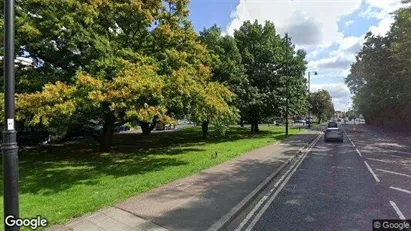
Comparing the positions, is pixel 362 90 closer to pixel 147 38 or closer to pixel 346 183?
pixel 147 38

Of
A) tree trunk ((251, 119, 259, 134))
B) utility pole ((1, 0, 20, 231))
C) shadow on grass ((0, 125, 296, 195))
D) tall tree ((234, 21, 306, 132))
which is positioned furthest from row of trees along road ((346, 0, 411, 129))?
utility pole ((1, 0, 20, 231))

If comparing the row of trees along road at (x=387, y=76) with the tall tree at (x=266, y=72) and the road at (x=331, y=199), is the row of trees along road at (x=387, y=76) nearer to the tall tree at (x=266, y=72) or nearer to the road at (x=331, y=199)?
the tall tree at (x=266, y=72)

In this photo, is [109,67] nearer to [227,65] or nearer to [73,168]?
[73,168]

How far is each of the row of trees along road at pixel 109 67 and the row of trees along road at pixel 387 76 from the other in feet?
60.2

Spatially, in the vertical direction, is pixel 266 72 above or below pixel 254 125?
above

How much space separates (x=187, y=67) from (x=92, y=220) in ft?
40.0

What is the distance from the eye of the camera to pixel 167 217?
6.84 metres

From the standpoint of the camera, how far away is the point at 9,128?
15.2ft

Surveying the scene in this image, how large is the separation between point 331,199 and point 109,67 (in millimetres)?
10545

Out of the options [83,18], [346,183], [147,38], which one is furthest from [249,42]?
[346,183]

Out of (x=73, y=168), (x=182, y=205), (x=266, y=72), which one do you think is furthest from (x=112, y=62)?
(x=266, y=72)

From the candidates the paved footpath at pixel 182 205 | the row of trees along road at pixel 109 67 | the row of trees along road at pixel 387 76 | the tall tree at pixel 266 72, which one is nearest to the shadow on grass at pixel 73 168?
the row of trees along road at pixel 109 67

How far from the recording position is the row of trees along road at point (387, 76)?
32.4 metres

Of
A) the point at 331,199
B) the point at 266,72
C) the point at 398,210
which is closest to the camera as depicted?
the point at 398,210
